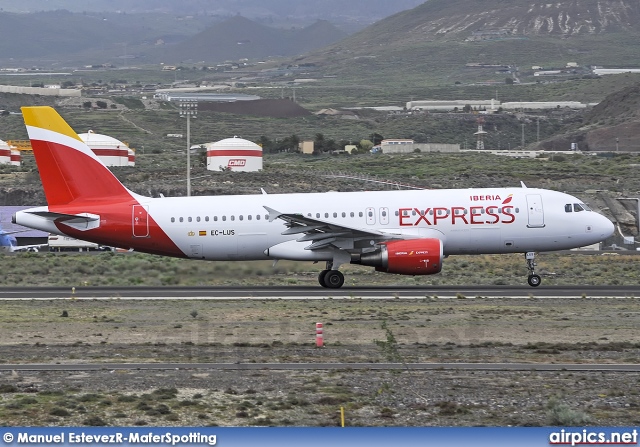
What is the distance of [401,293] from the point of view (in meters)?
42.4

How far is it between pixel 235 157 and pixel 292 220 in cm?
6873

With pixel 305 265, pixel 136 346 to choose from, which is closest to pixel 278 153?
pixel 305 265

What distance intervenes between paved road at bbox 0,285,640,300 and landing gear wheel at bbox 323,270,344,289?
35 centimetres

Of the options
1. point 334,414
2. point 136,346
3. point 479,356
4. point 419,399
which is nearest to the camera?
point 334,414

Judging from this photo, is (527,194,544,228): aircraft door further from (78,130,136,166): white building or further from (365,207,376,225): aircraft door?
(78,130,136,166): white building

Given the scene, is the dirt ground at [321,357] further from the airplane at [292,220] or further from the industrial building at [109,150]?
the industrial building at [109,150]

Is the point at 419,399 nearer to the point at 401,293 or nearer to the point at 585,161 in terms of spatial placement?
the point at 401,293

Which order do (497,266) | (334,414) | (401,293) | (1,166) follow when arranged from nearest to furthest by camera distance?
1. (334,414)
2. (401,293)
3. (497,266)
4. (1,166)

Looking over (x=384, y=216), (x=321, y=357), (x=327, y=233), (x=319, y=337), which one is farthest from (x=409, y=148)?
(x=321, y=357)

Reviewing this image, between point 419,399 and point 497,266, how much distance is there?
108ft

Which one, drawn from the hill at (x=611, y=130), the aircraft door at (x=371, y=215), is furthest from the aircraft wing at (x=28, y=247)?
the hill at (x=611, y=130)

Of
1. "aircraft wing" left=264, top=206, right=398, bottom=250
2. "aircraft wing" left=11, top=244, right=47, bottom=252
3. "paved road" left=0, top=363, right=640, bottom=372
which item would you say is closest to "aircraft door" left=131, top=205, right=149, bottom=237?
"aircraft wing" left=264, top=206, right=398, bottom=250

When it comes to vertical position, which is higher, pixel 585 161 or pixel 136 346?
pixel 585 161

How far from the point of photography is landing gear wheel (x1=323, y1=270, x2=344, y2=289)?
4384 cm
